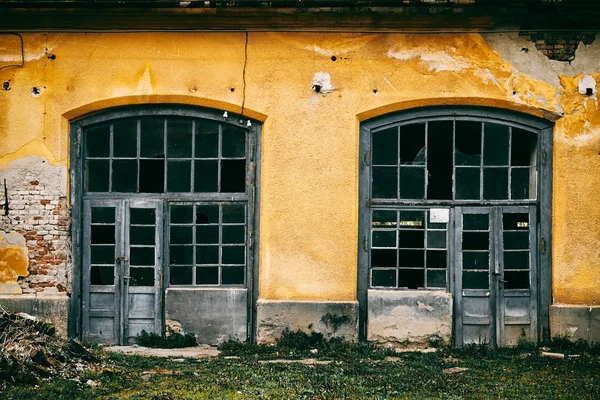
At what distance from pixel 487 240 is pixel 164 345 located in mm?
4419

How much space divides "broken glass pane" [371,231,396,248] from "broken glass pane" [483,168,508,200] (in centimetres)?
131

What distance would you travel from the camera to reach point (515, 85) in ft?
30.0

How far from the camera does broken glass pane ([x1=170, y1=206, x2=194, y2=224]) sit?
9.42m

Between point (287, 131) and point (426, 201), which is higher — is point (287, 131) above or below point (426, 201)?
above

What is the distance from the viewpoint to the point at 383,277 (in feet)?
30.7

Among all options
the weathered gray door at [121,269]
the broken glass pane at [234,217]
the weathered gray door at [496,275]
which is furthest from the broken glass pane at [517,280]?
the weathered gray door at [121,269]

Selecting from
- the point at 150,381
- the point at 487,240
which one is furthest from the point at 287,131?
the point at 150,381

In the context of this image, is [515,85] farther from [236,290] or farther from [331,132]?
[236,290]

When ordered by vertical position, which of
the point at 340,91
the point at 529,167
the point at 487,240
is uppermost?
the point at 340,91

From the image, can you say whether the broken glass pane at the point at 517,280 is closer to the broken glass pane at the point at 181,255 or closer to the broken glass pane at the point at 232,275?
the broken glass pane at the point at 232,275

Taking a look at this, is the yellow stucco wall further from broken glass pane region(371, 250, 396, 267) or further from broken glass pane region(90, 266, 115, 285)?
broken glass pane region(90, 266, 115, 285)

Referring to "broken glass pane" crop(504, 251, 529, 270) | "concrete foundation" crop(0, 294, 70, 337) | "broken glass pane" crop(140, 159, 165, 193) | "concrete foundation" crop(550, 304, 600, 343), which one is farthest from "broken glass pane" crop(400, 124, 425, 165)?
"concrete foundation" crop(0, 294, 70, 337)

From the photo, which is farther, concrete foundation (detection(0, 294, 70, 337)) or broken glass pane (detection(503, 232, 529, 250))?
broken glass pane (detection(503, 232, 529, 250))

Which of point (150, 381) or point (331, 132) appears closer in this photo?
point (150, 381)
